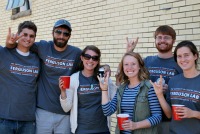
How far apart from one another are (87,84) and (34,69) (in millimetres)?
739

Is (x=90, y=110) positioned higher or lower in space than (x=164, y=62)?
lower

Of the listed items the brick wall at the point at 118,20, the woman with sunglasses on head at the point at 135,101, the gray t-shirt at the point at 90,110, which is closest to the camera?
the woman with sunglasses on head at the point at 135,101

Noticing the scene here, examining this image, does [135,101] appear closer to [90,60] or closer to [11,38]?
[90,60]

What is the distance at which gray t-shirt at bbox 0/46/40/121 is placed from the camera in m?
3.32

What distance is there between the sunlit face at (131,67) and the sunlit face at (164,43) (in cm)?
52

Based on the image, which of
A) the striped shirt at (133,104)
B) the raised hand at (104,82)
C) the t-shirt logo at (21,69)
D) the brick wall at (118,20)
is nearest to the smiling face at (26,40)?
the t-shirt logo at (21,69)

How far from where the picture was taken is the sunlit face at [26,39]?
3443 mm

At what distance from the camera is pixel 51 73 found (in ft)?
11.6

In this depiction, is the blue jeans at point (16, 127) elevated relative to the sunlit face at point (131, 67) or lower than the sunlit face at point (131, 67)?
→ lower

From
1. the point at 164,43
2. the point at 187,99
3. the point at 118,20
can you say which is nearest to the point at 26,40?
the point at 164,43

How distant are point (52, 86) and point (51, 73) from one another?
0.59 feet

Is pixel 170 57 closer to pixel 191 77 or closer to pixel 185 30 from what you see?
pixel 191 77

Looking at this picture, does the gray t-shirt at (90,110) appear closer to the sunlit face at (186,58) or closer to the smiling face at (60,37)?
the smiling face at (60,37)

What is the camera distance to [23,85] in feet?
11.0
